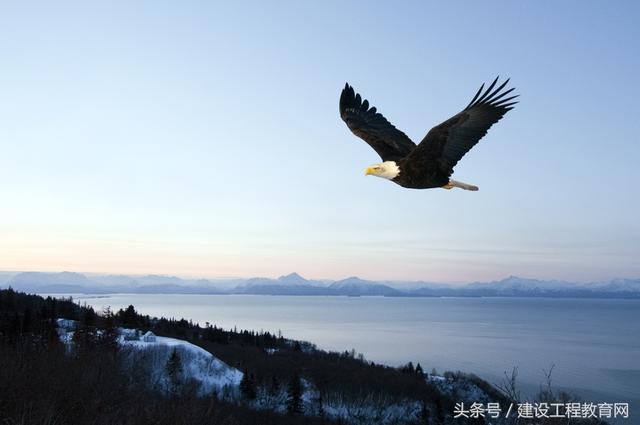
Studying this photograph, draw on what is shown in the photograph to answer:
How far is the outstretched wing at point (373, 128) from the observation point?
7.84 m

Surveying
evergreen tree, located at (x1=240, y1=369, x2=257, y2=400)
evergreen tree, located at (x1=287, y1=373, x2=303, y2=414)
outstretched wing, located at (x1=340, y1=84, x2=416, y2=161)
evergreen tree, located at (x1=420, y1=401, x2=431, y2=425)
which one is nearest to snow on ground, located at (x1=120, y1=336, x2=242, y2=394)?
evergreen tree, located at (x1=240, y1=369, x2=257, y2=400)

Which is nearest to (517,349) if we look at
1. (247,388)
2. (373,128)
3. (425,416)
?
(425,416)

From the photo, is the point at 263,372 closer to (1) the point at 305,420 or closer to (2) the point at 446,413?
(1) the point at 305,420

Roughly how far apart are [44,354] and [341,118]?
17134 millimetres

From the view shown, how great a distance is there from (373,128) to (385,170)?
100 inches

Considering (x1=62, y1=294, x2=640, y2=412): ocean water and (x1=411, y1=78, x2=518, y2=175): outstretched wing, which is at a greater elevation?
(x1=411, y1=78, x2=518, y2=175): outstretched wing

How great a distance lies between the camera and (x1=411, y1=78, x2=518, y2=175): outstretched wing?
6430 millimetres

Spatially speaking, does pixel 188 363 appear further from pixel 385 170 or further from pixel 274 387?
pixel 385 170

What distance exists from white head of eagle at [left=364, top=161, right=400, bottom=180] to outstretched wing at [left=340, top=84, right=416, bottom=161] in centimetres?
93

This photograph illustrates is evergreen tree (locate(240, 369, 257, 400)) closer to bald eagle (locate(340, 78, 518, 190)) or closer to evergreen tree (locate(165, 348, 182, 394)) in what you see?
evergreen tree (locate(165, 348, 182, 394))

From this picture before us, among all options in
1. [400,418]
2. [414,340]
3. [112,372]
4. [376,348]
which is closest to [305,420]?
[400,418]

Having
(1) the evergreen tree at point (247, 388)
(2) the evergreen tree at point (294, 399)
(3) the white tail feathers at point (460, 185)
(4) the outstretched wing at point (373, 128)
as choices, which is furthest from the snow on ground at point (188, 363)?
(3) the white tail feathers at point (460, 185)

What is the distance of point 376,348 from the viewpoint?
4370 inches

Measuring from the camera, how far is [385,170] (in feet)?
20.7
